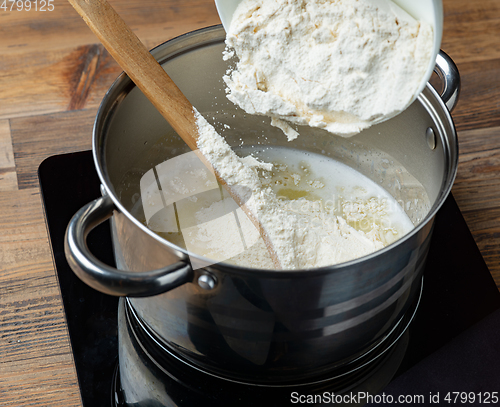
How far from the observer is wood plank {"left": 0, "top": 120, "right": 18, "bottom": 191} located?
2.31 feet

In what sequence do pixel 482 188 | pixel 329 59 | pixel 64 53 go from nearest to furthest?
pixel 329 59, pixel 482 188, pixel 64 53

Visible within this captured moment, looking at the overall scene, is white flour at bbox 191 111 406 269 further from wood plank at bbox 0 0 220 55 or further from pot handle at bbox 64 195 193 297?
wood plank at bbox 0 0 220 55

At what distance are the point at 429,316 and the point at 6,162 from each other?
1.85 ft

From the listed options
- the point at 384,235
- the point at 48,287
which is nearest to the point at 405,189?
the point at 384,235

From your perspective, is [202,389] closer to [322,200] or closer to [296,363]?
[296,363]

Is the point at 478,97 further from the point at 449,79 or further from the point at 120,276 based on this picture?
the point at 120,276

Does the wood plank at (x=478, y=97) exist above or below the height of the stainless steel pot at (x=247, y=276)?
below

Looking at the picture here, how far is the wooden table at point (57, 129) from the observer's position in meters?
0.56

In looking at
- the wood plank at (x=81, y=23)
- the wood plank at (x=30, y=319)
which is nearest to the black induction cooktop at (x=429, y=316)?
the wood plank at (x=30, y=319)

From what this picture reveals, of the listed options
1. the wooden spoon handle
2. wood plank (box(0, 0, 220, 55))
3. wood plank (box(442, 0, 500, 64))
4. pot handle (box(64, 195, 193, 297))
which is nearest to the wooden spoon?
the wooden spoon handle

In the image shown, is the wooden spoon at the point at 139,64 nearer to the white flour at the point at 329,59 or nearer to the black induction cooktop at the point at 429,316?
the white flour at the point at 329,59

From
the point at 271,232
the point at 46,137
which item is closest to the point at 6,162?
the point at 46,137

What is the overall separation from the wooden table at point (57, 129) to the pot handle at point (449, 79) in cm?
19

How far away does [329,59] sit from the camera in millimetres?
491
